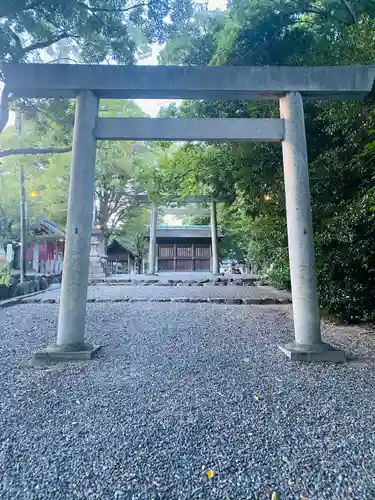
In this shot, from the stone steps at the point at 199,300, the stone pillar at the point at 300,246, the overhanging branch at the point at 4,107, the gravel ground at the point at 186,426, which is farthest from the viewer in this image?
the stone steps at the point at 199,300

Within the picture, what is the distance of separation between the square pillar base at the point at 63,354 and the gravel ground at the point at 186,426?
0.13 metres

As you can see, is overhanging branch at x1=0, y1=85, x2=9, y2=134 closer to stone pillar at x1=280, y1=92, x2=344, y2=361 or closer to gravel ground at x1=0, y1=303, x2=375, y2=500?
gravel ground at x1=0, y1=303, x2=375, y2=500

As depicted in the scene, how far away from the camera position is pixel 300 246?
3684 mm

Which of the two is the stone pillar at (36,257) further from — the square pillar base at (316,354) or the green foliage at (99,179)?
the square pillar base at (316,354)

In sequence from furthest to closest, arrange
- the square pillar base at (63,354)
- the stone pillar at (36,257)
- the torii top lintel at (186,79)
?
the stone pillar at (36,257), the torii top lintel at (186,79), the square pillar base at (63,354)

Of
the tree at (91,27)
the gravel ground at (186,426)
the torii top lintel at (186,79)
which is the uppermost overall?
the tree at (91,27)

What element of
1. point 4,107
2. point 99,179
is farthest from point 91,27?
point 99,179

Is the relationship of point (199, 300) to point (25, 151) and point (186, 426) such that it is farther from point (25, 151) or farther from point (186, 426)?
point (186, 426)

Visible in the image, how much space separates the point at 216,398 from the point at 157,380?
628mm

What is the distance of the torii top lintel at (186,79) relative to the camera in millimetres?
3715

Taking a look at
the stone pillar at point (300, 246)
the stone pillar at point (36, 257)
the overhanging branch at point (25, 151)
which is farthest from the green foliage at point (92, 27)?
the stone pillar at point (36, 257)

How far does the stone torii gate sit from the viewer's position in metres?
3.63

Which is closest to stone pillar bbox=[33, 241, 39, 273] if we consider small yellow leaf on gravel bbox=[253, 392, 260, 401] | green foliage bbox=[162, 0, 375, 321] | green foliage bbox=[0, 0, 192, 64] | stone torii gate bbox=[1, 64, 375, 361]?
green foliage bbox=[0, 0, 192, 64]

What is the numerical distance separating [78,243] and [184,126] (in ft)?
5.64
